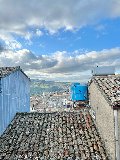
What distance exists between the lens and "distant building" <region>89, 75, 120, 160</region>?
13.7 metres

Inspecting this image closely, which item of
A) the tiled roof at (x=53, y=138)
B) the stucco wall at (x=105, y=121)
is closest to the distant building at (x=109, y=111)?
the stucco wall at (x=105, y=121)

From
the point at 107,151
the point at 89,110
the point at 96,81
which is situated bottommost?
the point at 107,151

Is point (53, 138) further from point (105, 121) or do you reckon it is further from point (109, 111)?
point (109, 111)

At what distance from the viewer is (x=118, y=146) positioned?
44.7ft

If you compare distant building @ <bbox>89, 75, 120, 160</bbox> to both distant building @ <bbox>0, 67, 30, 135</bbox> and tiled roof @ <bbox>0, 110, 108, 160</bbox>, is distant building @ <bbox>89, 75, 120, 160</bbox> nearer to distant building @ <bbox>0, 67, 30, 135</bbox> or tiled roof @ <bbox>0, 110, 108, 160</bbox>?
tiled roof @ <bbox>0, 110, 108, 160</bbox>

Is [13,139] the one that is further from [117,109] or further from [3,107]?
[117,109]

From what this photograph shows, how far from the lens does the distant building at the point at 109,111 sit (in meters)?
13.7

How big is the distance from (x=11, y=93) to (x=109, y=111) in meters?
9.62

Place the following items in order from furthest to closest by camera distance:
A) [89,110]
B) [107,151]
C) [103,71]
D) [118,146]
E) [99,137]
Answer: [103,71]
[89,110]
[99,137]
[107,151]
[118,146]

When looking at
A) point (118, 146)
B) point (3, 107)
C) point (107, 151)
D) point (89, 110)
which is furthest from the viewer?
point (89, 110)

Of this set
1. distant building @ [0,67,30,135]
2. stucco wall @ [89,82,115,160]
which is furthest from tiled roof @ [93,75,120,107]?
distant building @ [0,67,30,135]

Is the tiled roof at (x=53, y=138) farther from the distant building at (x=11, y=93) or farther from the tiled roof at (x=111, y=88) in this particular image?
the tiled roof at (x=111, y=88)

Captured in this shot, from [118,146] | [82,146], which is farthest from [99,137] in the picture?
[118,146]

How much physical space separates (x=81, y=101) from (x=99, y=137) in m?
7.07
